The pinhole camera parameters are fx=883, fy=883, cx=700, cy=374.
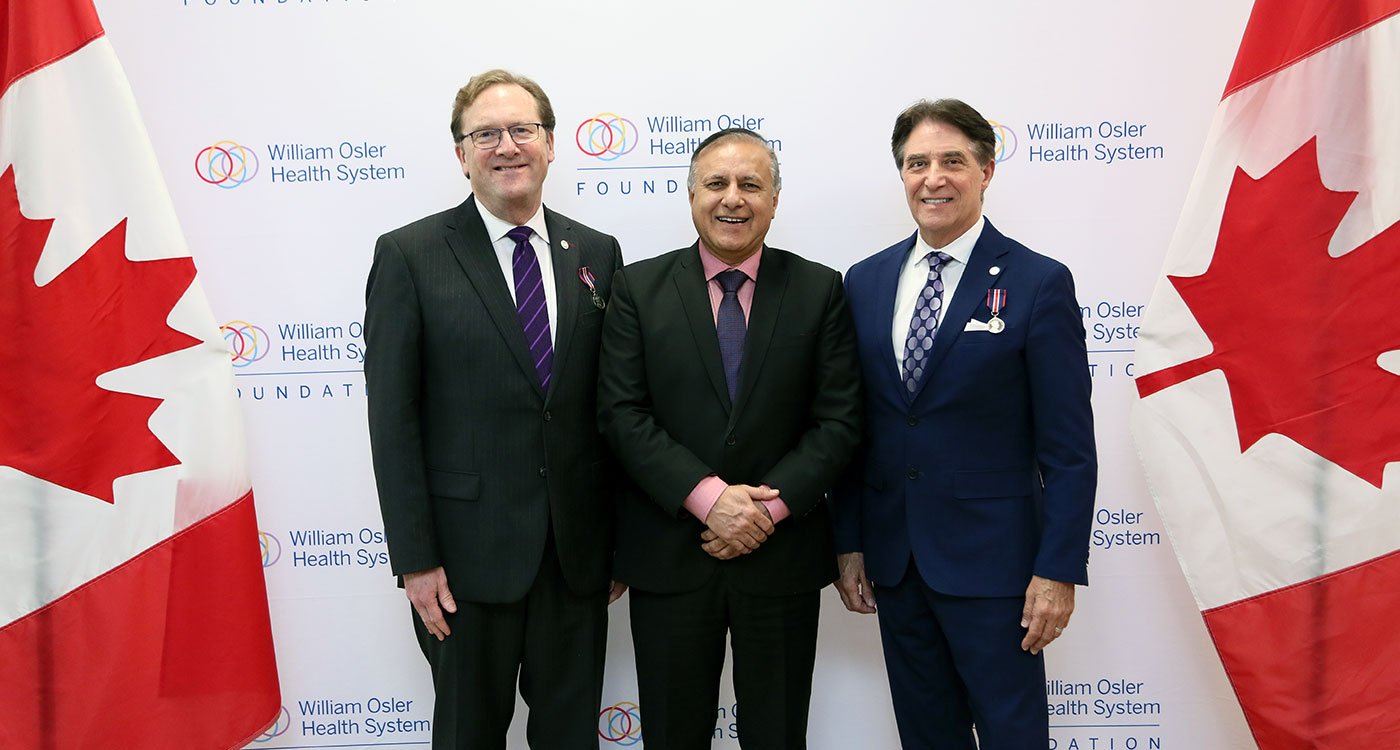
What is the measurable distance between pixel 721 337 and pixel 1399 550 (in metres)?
1.59

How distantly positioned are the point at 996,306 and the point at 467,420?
120 centimetres

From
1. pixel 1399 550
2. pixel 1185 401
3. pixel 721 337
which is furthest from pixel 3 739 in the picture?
pixel 1399 550

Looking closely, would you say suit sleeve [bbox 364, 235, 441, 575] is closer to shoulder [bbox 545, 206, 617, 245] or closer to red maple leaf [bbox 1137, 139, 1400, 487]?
shoulder [bbox 545, 206, 617, 245]

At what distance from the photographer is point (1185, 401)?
2.12 m

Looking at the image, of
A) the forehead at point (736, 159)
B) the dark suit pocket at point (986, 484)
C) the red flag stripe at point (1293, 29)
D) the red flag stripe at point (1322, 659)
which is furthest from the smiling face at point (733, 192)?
the red flag stripe at point (1322, 659)

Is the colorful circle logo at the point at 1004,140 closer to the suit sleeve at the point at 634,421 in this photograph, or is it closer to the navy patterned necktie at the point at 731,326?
the navy patterned necktie at the point at 731,326

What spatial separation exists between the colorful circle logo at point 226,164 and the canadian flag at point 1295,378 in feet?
8.34

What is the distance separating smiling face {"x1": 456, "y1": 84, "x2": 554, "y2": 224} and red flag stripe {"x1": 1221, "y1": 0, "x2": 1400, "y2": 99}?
5.47 feet

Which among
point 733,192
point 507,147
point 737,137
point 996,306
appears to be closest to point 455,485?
point 507,147

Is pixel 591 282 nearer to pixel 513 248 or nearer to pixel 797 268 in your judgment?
pixel 513 248

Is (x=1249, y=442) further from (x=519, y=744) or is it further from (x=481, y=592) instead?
(x=519, y=744)

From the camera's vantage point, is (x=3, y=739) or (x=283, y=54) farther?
(x=283, y=54)

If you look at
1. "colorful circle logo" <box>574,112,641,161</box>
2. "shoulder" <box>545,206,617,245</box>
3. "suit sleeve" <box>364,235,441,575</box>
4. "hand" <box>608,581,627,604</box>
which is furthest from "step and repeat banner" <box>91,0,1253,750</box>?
"suit sleeve" <box>364,235,441,575</box>

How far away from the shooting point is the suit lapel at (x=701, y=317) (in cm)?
196
